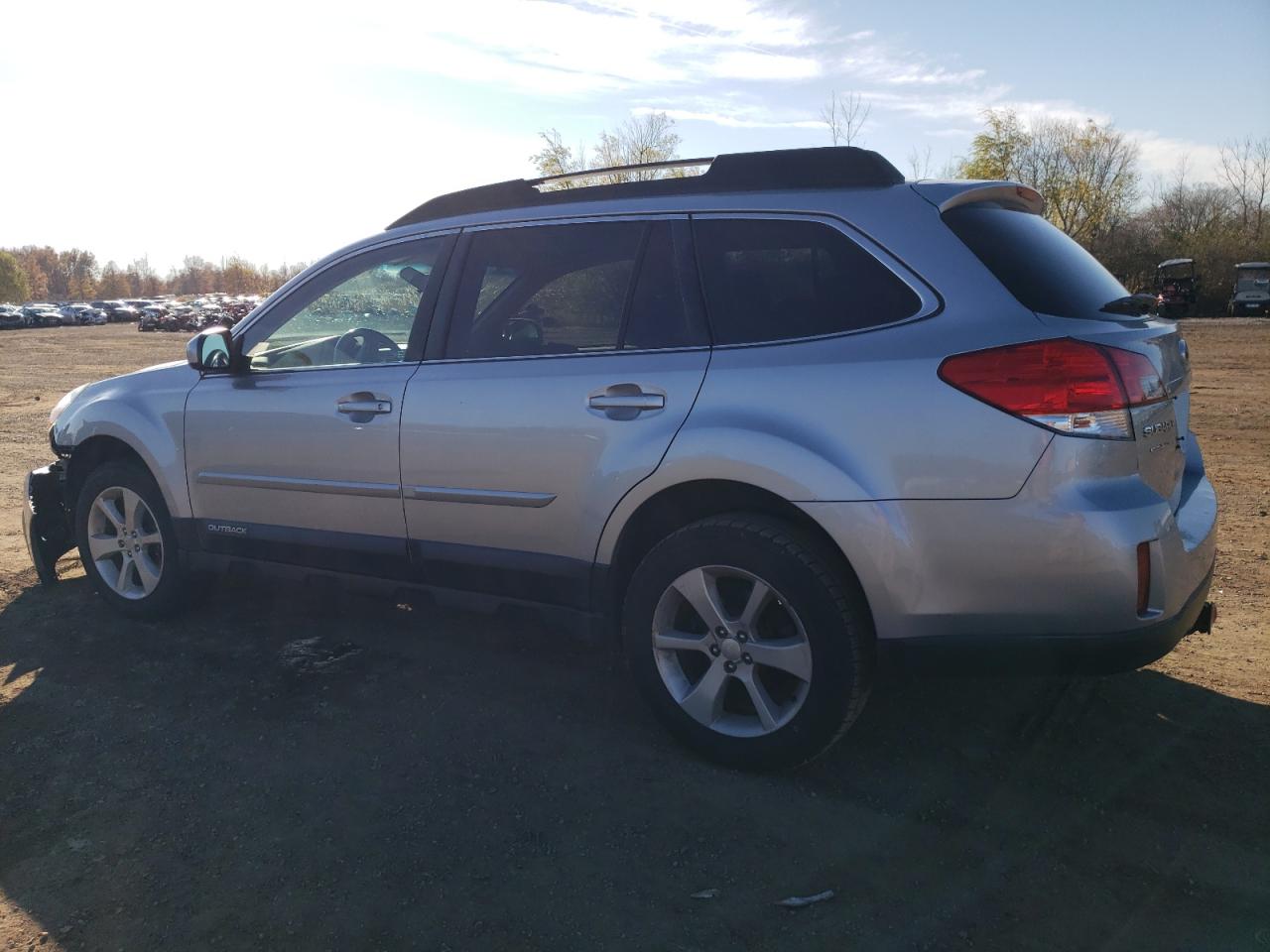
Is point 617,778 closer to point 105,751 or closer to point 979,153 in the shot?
point 105,751

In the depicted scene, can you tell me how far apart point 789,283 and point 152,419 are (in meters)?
3.20

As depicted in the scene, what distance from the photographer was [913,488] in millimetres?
2785

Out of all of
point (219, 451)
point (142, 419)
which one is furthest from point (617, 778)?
point (142, 419)

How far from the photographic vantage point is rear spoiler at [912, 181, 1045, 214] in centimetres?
306

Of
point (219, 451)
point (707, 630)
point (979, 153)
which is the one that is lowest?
point (707, 630)

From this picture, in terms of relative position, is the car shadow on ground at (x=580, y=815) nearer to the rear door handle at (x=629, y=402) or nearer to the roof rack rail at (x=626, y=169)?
the rear door handle at (x=629, y=402)

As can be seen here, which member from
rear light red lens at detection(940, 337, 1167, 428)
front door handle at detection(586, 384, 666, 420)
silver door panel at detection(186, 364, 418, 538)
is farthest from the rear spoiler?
silver door panel at detection(186, 364, 418, 538)

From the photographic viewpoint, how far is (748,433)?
3.04 meters

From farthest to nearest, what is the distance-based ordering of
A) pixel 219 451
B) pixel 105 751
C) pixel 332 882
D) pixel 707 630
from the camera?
pixel 219 451 < pixel 105 751 < pixel 707 630 < pixel 332 882

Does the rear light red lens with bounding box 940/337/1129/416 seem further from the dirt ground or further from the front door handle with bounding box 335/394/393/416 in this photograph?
the front door handle with bounding box 335/394/393/416

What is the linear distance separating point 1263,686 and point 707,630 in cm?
223

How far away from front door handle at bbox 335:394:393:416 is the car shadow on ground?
1.01 m

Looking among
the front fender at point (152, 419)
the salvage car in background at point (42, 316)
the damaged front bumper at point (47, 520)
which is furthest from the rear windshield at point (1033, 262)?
the salvage car in background at point (42, 316)

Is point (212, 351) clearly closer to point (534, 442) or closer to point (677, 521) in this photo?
point (534, 442)
